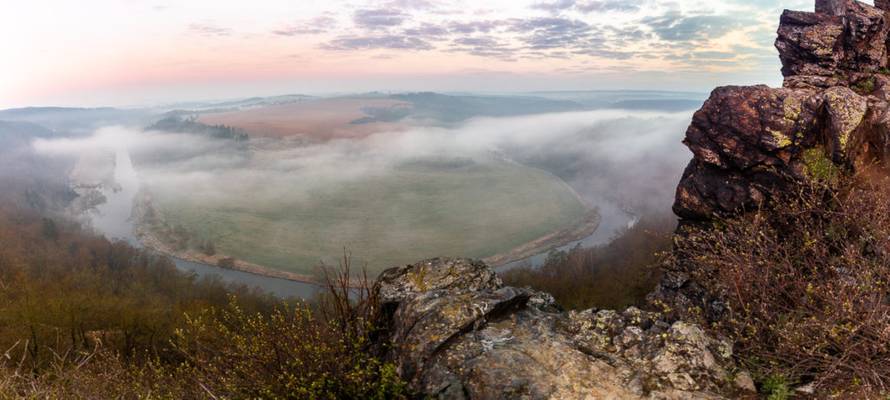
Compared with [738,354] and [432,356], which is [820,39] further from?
[432,356]

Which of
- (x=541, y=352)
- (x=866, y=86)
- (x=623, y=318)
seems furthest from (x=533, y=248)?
(x=541, y=352)

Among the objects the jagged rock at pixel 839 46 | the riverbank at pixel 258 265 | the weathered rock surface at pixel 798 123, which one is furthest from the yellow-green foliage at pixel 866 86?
the riverbank at pixel 258 265

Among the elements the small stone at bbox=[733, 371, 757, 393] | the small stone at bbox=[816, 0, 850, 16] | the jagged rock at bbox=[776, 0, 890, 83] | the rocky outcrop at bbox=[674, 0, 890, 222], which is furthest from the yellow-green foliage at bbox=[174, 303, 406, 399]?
the small stone at bbox=[816, 0, 850, 16]

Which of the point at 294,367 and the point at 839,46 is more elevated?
the point at 839,46

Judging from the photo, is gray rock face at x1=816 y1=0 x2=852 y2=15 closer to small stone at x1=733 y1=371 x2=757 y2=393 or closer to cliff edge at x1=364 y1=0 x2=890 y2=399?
cliff edge at x1=364 y1=0 x2=890 y2=399

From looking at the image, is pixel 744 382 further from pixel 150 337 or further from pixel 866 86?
pixel 150 337

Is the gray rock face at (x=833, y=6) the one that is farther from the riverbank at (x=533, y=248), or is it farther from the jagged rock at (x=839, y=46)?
the riverbank at (x=533, y=248)

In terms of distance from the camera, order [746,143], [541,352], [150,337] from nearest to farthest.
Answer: [541,352], [746,143], [150,337]

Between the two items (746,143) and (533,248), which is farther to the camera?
(533,248)
